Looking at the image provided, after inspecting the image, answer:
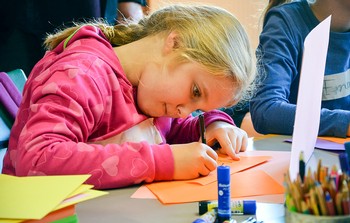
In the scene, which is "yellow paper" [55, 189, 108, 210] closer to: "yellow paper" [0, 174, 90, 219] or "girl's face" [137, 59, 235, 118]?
"yellow paper" [0, 174, 90, 219]

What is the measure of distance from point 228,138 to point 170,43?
0.24 m

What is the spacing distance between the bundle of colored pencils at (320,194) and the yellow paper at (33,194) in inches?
10.0

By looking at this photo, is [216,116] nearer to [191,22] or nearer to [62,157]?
[191,22]

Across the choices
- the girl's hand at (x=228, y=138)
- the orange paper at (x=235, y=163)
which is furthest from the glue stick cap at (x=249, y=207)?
the girl's hand at (x=228, y=138)

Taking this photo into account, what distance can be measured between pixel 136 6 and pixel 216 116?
94 centimetres

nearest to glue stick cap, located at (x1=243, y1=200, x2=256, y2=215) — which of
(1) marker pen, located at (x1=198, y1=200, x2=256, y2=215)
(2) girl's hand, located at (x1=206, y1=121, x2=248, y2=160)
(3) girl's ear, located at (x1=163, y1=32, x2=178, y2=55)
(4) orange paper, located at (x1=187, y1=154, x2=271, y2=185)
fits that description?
(1) marker pen, located at (x1=198, y1=200, x2=256, y2=215)

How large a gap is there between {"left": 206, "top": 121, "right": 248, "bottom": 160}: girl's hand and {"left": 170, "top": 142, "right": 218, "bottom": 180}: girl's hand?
0.47 feet

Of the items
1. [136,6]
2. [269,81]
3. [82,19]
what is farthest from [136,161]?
[136,6]

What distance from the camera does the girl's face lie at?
104cm

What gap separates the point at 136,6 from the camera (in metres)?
2.03

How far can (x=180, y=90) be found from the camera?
40.8 inches

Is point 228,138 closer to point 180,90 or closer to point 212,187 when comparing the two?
point 180,90

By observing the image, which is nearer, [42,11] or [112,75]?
[112,75]

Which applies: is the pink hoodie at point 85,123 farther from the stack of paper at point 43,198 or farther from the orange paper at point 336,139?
the orange paper at point 336,139
